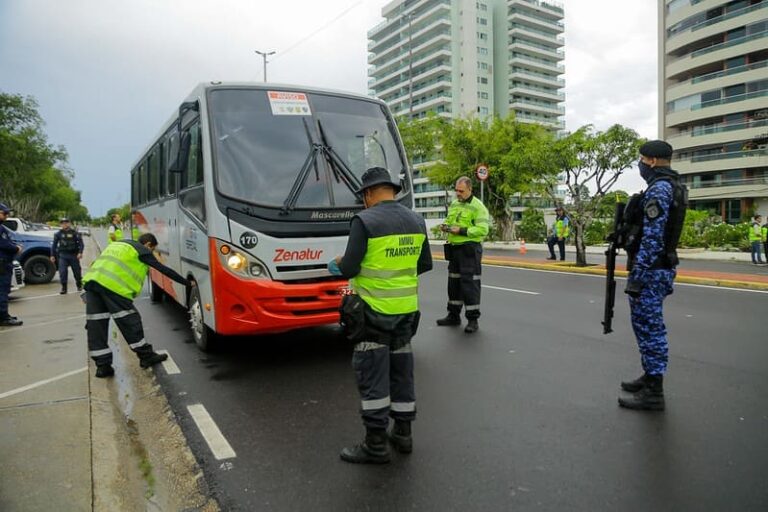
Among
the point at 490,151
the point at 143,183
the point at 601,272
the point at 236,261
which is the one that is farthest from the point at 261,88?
the point at 490,151

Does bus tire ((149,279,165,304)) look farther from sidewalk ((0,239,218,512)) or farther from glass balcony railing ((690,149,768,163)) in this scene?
glass balcony railing ((690,149,768,163))

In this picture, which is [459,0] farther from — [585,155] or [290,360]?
[290,360]

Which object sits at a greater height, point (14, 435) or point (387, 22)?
point (387, 22)

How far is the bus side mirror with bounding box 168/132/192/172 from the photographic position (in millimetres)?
5691

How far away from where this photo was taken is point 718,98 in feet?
161

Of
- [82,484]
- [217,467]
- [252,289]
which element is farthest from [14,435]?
[252,289]

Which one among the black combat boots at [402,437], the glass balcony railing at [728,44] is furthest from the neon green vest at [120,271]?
the glass balcony railing at [728,44]

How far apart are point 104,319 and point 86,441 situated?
82.0 inches

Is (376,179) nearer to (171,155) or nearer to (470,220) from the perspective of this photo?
(470,220)

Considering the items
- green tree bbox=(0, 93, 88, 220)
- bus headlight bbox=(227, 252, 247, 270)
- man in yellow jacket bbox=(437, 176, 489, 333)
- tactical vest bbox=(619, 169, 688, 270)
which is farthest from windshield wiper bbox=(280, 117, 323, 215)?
green tree bbox=(0, 93, 88, 220)

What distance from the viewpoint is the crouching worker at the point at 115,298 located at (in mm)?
5367

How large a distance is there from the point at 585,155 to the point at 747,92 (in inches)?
1687

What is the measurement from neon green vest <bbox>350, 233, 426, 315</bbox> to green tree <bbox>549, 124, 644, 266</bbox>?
1313 cm

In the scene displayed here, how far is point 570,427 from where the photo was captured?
150 inches
